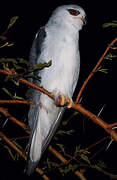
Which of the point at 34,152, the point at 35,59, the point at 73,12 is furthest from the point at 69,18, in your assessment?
the point at 34,152

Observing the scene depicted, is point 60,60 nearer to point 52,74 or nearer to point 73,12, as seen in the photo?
point 52,74

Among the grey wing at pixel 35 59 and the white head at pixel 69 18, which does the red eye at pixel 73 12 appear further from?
the grey wing at pixel 35 59

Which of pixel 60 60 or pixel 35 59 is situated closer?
pixel 60 60

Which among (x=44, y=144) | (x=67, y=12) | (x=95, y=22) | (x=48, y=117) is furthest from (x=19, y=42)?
(x=44, y=144)

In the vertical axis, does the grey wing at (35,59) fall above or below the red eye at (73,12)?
below

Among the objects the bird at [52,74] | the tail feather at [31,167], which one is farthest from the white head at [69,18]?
the tail feather at [31,167]

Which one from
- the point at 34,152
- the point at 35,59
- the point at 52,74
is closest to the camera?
the point at 34,152

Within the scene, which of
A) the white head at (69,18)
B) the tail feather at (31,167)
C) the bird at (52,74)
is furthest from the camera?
the white head at (69,18)

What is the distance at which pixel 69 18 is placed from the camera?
191cm

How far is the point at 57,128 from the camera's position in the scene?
169 centimetres

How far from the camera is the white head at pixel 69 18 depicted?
1.86 m

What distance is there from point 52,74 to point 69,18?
603mm

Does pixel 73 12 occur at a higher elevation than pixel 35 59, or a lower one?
higher

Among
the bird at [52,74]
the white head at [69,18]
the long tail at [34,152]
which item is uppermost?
the white head at [69,18]
